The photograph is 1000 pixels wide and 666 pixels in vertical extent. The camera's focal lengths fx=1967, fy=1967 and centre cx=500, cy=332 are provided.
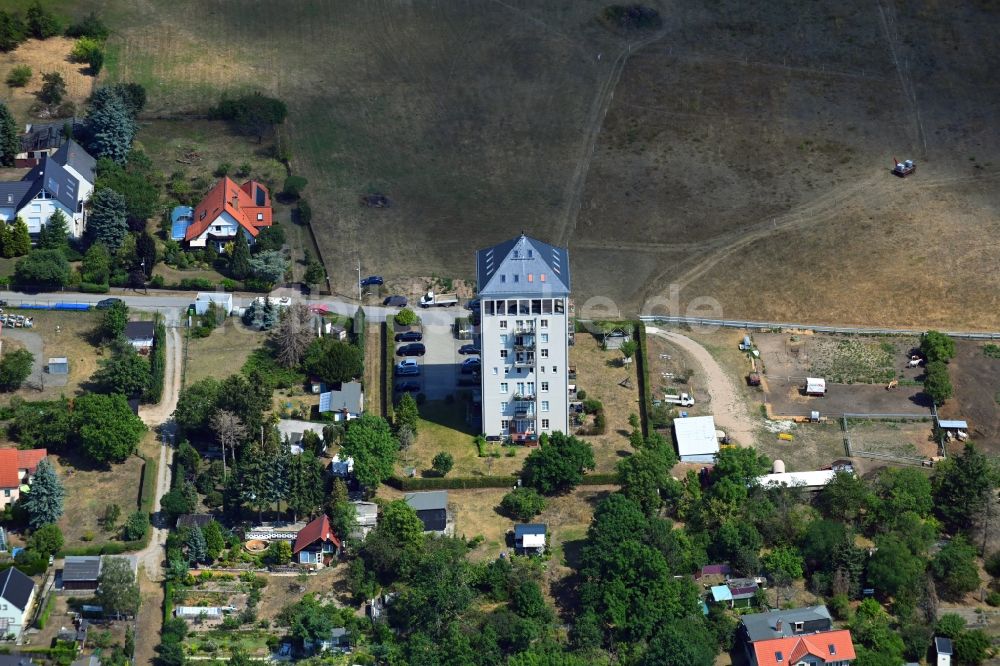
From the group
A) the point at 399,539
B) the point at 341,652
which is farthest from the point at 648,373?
the point at 341,652

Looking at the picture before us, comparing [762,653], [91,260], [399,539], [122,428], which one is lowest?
[762,653]

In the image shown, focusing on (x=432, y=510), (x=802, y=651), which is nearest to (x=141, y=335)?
(x=432, y=510)

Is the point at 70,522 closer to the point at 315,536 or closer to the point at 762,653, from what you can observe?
the point at 315,536

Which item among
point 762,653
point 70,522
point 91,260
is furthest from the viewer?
point 91,260

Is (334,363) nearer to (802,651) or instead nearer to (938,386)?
(802,651)

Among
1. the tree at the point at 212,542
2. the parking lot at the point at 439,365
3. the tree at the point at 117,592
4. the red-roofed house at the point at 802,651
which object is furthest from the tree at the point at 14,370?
the red-roofed house at the point at 802,651

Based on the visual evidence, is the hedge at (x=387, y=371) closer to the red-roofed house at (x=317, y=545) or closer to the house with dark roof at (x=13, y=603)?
the red-roofed house at (x=317, y=545)

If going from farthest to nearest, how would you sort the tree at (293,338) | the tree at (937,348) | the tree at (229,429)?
the tree at (937,348), the tree at (293,338), the tree at (229,429)
